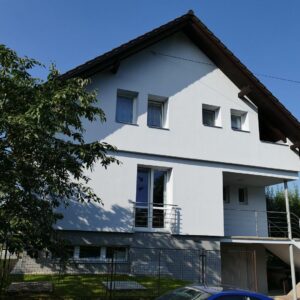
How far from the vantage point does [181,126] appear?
14.6 m

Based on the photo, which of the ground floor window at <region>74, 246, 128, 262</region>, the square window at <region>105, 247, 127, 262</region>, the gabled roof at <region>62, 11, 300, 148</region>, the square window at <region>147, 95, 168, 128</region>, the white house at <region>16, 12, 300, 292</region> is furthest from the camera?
the square window at <region>147, 95, 168, 128</region>

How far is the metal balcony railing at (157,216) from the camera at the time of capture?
44.3ft

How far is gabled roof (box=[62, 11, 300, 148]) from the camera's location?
14.0m

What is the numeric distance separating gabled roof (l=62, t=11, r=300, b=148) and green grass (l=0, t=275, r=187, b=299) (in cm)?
693

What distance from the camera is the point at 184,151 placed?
Result: 1441cm

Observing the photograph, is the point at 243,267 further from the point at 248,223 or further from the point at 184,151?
the point at 184,151

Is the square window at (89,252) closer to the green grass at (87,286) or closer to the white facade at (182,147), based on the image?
the white facade at (182,147)

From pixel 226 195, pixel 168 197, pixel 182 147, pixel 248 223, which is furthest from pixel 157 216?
pixel 248 223

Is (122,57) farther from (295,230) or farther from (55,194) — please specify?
(295,230)

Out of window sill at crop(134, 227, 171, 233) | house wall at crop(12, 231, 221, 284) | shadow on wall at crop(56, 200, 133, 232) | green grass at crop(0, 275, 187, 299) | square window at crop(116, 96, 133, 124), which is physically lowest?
green grass at crop(0, 275, 187, 299)

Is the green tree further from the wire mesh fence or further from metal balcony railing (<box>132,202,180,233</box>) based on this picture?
metal balcony railing (<box>132,202,180,233</box>)

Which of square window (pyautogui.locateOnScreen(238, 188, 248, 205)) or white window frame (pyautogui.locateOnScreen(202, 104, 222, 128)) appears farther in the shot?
square window (pyautogui.locateOnScreen(238, 188, 248, 205))

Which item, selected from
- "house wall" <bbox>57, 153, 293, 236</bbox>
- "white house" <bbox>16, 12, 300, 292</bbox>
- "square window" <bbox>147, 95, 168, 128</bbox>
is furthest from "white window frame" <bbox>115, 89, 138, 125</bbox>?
"house wall" <bbox>57, 153, 293, 236</bbox>

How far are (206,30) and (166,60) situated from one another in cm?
194
